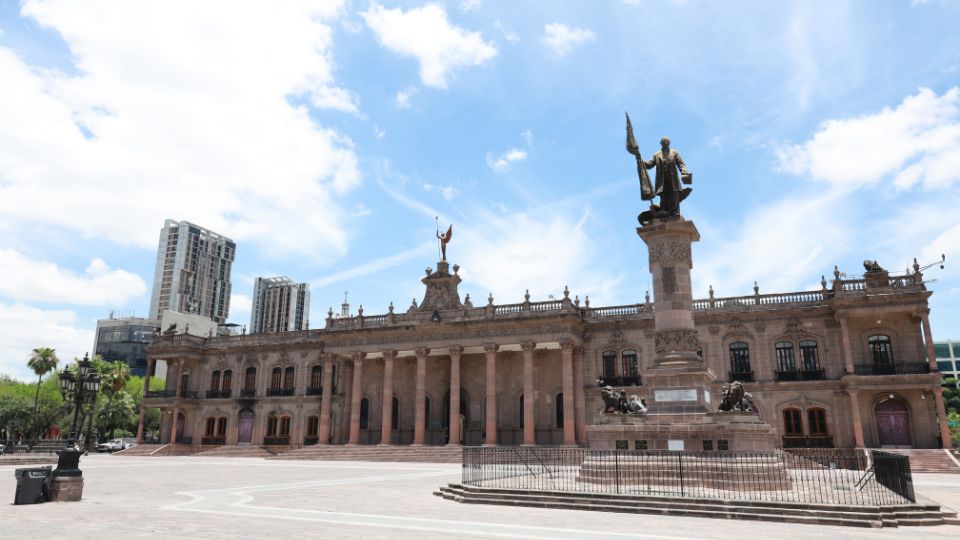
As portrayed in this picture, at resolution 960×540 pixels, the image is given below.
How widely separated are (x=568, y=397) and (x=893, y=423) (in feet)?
58.8

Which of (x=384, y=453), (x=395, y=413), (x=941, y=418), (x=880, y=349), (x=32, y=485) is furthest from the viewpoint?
(x=395, y=413)

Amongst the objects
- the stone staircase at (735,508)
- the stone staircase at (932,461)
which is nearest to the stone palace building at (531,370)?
the stone staircase at (932,461)

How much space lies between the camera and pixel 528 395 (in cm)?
3900

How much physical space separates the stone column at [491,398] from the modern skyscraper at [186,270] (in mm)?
113043

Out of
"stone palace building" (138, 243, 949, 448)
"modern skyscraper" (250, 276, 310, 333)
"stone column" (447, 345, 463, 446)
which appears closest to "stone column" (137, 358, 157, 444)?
"stone palace building" (138, 243, 949, 448)

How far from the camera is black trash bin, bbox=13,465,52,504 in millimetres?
13227

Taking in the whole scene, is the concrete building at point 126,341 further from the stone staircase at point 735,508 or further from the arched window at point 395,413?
the stone staircase at point 735,508

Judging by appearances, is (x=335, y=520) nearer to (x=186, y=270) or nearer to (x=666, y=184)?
(x=666, y=184)

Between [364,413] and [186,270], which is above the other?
[186,270]

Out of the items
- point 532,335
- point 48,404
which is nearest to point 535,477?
point 532,335

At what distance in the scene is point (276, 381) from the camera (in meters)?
51.0

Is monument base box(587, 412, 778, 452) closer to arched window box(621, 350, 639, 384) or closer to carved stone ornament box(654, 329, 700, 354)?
carved stone ornament box(654, 329, 700, 354)

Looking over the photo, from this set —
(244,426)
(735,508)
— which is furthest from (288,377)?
(735,508)

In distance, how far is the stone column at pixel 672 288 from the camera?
19047mm
